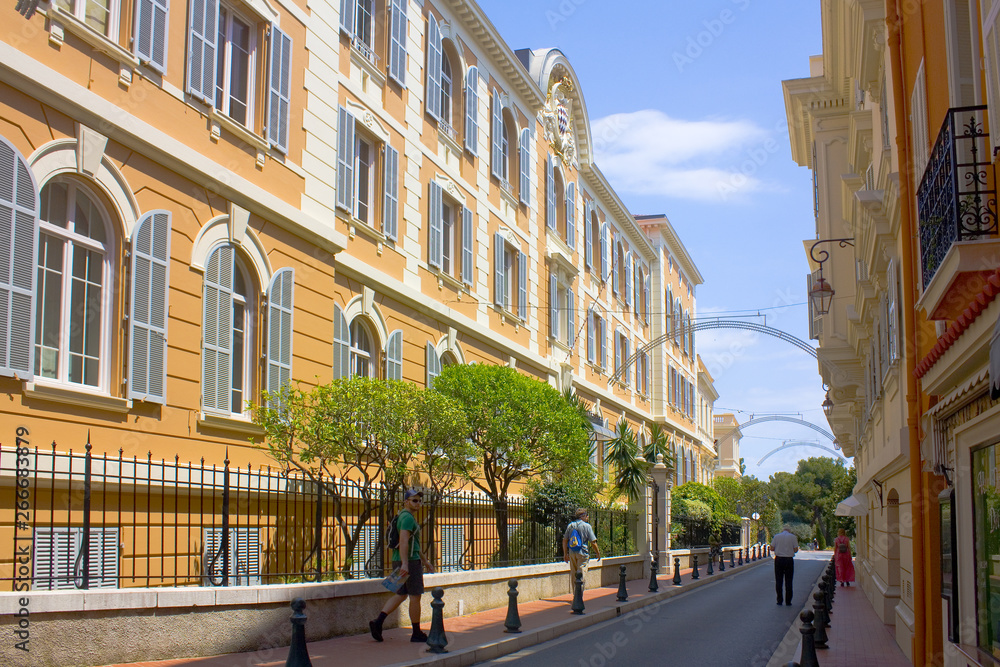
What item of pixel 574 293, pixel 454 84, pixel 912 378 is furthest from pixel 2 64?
pixel 574 293

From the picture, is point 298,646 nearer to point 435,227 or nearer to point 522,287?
point 435,227

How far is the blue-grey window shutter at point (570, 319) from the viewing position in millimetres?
32312

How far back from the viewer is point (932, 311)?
839 cm

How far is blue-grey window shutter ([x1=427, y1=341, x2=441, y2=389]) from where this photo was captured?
20.8 m

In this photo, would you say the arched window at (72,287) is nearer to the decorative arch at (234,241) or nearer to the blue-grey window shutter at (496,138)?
the decorative arch at (234,241)

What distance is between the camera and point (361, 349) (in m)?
18.5

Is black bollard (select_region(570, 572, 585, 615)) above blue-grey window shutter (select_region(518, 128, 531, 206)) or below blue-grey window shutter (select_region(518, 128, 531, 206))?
below

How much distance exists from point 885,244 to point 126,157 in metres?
9.73

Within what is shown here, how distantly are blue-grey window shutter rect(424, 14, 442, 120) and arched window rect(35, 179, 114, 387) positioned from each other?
11.2 metres

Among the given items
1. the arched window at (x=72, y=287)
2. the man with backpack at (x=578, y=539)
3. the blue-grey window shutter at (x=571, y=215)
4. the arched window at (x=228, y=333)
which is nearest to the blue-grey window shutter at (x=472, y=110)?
the blue-grey window shutter at (x=571, y=215)

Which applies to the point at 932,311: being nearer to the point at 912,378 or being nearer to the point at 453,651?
the point at 912,378

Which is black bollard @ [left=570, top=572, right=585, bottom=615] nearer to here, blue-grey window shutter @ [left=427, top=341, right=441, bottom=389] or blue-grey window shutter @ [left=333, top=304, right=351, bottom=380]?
blue-grey window shutter @ [left=333, top=304, right=351, bottom=380]

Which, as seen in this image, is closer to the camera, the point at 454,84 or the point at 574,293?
the point at 454,84

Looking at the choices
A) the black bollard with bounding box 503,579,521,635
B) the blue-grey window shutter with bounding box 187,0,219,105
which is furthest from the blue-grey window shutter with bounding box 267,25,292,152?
the black bollard with bounding box 503,579,521,635
